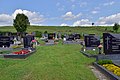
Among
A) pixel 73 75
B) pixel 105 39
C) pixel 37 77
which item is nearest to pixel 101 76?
pixel 73 75

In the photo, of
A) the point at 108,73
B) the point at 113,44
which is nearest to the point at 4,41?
the point at 113,44

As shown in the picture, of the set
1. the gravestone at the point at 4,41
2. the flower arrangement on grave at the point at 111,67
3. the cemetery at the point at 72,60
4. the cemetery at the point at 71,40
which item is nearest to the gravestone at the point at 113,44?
the cemetery at the point at 72,60

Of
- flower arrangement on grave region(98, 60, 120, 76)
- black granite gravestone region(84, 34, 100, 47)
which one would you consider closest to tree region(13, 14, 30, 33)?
black granite gravestone region(84, 34, 100, 47)

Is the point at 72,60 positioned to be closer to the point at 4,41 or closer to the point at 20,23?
the point at 4,41

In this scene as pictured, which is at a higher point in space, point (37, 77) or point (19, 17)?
point (19, 17)

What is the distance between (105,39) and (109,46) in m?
1.94

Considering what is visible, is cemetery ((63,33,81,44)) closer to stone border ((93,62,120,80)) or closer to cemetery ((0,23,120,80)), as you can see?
cemetery ((0,23,120,80))

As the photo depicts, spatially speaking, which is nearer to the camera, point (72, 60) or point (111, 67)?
point (111, 67)

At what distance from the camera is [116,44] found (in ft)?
80.8

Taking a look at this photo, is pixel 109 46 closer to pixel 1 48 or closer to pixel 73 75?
pixel 73 75

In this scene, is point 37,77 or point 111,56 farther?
point 111,56

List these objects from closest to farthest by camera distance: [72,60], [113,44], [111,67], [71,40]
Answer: [111,67] → [72,60] → [113,44] → [71,40]

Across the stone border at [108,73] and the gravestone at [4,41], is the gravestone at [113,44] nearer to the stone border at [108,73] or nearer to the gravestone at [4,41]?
the stone border at [108,73]

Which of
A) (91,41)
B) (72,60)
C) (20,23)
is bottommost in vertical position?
(72,60)
